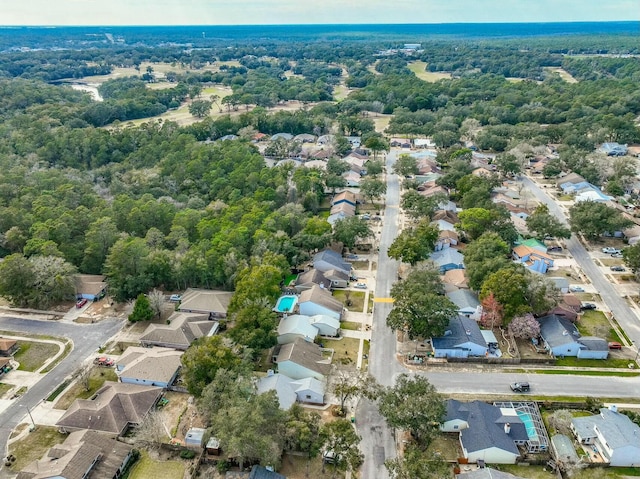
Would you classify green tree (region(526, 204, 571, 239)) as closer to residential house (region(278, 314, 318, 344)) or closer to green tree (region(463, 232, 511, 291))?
green tree (region(463, 232, 511, 291))

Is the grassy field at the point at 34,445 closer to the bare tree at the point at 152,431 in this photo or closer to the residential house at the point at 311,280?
the bare tree at the point at 152,431

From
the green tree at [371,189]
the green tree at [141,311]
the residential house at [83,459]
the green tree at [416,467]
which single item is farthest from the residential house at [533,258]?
the residential house at [83,459]

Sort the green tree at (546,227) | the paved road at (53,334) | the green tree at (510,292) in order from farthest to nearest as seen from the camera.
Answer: the green tree at (546,227)
the green tree at (510,292)
the paved road at (53,334)

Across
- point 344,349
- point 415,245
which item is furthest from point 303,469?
point 415,245

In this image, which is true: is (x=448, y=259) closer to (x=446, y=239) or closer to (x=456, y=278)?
(x=456, y=278)

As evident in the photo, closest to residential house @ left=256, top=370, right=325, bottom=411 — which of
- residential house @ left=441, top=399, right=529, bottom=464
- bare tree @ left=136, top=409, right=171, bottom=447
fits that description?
bare tree @ left=136, top=409, right=171, bottom=447

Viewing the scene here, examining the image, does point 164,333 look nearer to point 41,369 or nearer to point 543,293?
point 41,369
